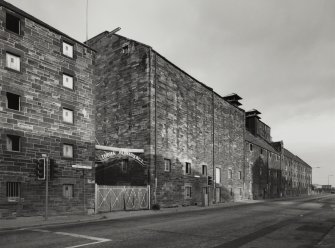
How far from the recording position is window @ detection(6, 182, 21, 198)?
60.8 ft

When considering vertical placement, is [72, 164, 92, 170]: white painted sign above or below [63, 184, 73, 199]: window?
above

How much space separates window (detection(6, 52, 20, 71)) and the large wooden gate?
31.4 feet

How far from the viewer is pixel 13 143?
63.1 feet

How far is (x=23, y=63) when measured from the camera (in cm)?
2005

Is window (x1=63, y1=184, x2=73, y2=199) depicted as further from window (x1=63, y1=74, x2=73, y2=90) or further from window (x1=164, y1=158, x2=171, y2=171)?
window (x1=164, y1=158, x2=171, y2=171)

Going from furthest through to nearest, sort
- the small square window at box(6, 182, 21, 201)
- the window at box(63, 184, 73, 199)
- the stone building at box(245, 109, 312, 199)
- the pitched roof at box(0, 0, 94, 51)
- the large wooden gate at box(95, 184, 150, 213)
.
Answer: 1. the stone building at box(245, 109, 312, 199)
2. the large wooden gate at box(95, 184, 150, 213)
3. the window at box(63, 184, 73, 199)
4. the pitched roof at box(0, 0, 94, 51)
5. the small square window at box(6, 182, 21, 201)

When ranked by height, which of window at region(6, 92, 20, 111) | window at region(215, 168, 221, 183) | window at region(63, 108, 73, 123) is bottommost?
window at region(215, 168, 221, 183)

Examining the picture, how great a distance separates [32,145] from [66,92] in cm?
443

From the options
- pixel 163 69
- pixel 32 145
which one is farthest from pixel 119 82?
pixel 32 145

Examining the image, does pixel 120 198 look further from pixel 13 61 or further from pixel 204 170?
pixel 204 170

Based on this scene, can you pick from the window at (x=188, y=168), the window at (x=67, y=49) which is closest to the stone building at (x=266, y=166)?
the window at (x=188, y=168)

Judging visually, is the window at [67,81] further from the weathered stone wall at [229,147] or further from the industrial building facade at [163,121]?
the weathered stone wall at [229,147]

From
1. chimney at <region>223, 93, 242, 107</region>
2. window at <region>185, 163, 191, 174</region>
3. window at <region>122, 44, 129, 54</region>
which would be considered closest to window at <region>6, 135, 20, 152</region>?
window at <region>122, 44, 129, 54</region>

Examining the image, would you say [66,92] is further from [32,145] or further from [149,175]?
[149,175]
